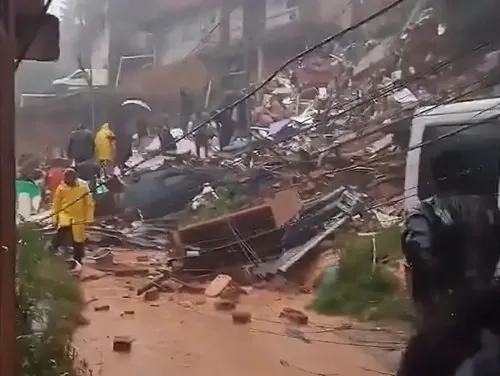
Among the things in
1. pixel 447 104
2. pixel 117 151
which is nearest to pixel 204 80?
pixel 117 151

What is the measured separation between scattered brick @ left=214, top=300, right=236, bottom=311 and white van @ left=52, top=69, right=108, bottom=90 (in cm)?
45

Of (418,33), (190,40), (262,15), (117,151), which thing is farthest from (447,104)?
(117,151)

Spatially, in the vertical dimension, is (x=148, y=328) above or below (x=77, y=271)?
below

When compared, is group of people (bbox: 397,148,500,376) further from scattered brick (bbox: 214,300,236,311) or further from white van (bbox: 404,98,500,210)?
scattered brick (bbox: 214,300,236,311)

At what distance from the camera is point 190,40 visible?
4.72 ft

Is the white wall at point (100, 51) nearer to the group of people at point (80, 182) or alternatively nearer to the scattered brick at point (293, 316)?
the group of people at point (80, 182)

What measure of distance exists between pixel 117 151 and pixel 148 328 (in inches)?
13.0

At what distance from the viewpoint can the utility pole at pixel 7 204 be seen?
4.11 feet

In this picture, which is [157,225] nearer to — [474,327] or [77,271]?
[77,271]

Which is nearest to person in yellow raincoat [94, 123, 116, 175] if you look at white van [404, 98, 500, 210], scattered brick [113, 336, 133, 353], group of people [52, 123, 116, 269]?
group of people [52, 123, 116, 269]

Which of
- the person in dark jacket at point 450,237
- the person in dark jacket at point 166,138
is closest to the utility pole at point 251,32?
the person in dark jacket at point 166,138

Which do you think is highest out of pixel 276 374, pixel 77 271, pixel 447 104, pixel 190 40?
pixel 190 40

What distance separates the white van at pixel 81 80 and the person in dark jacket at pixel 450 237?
62 centimetres

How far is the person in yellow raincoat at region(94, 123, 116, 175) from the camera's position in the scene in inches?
56.0
